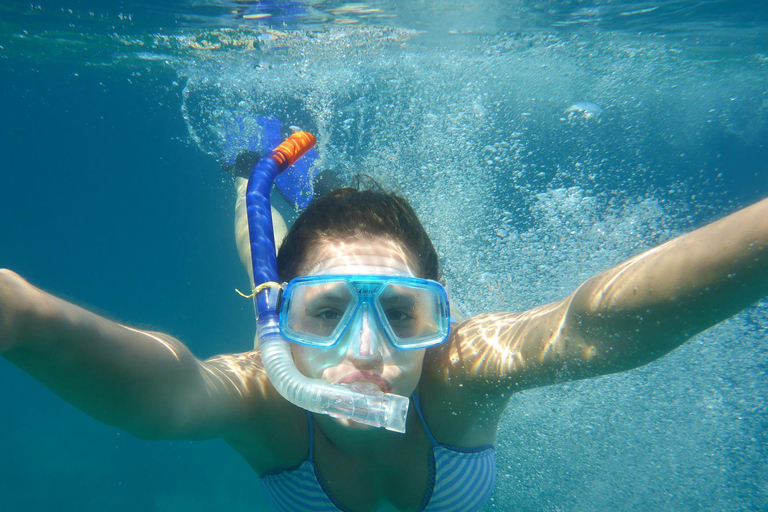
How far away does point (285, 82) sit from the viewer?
13.6m

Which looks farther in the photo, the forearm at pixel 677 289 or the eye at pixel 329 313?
the eye at pixel 329 313

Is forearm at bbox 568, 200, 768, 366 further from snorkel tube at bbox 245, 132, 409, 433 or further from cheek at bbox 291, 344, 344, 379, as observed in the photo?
cheek at bbox 291, 344, 344, 379

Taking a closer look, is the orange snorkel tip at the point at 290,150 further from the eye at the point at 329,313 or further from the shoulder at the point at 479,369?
the shoulder at the point at 479,369

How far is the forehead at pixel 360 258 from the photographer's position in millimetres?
1839

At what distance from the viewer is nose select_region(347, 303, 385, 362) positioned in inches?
61.6

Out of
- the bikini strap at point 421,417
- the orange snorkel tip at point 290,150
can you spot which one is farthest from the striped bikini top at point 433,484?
the orange snorkel tip at point 290,150

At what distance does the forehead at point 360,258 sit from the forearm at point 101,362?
69 centimetres

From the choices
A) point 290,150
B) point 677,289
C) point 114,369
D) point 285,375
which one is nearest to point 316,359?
point 285,375

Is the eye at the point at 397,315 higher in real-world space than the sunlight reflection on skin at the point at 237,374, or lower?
higher

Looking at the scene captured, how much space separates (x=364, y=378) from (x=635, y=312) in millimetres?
968

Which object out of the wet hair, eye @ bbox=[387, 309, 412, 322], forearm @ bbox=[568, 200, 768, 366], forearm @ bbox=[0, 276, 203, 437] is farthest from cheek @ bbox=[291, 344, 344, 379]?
forearm @ bbox=[568, 200, 768, 366]

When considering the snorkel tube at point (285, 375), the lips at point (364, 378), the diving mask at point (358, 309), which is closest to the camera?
the snorkel tube at point (285, 375)

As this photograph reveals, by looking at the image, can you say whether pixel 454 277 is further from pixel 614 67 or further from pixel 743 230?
pixel 614 67

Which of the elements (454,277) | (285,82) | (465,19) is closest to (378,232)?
(454,277)
